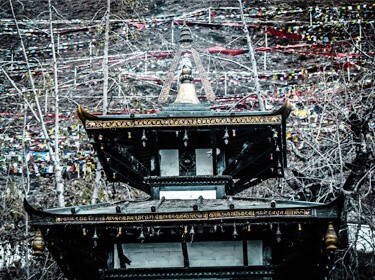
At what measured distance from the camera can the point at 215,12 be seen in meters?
34.1

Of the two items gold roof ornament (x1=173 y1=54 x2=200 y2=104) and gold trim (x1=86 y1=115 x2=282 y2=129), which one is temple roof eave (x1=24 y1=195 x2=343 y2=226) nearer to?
gold trim (x1=86 y1=115 x2=282 y2=129)

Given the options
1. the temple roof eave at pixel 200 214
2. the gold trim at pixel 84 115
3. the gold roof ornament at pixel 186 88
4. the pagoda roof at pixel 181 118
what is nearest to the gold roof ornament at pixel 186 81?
the gold roof ornament at pixel 186 88

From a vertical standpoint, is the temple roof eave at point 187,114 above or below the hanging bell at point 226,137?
above

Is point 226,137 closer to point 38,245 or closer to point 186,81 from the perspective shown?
point 186,81

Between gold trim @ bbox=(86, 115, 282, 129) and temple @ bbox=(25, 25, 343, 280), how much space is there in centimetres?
1

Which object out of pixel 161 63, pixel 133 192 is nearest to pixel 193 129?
pixel 133 192

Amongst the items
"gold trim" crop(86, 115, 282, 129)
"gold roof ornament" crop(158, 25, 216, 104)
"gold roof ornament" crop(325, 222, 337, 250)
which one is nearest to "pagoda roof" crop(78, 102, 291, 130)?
"gold trim" crop(86, 115, 282, 129)

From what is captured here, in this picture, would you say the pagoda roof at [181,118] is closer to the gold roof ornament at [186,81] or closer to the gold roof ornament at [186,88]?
the gold roof ornament at [186,88]

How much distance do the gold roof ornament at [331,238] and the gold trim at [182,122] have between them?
61.6 inches

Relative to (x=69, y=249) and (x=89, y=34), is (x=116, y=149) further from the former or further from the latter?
(x=89, y=34)

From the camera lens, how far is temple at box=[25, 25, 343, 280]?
328 inches

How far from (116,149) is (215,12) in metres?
25.0

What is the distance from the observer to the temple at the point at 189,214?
328 inches

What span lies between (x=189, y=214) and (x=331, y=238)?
161cm
